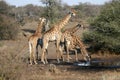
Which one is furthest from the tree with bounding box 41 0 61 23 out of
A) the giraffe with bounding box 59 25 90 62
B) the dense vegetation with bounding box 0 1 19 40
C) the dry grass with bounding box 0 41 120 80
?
the dry grass with bounding box 0 41 120 80

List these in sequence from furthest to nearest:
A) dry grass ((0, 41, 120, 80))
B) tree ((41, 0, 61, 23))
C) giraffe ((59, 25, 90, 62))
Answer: tree ((41, 0, 61, 23)) → giraffe ((59, 25, 90, 62)) → dry grass ((0, 41, 120, 80))

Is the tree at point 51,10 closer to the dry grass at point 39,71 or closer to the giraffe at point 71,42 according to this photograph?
the giraffe at point 71,42

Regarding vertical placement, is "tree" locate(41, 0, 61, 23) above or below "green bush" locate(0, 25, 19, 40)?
above

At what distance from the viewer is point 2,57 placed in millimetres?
14250

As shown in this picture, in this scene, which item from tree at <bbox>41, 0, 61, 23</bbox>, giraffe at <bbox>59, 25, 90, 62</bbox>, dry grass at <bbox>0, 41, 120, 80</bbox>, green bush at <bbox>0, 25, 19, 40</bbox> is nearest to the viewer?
dry grass at <bbox>0, 41, 120, 80</bbox>

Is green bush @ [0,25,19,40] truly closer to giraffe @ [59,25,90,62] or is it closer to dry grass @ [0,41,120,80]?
giraffe @ [59,25,90,62]

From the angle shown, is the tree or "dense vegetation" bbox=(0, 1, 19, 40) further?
the tree

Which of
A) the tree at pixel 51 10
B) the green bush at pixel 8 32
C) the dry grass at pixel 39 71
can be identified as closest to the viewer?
the dry grass at pixel 39 71

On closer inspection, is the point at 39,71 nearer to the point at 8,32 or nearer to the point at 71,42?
the point at 71,42

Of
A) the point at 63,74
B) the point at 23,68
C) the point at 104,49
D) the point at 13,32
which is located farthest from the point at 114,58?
the point at 13,32

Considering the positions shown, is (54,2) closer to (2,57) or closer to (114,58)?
(114,58)

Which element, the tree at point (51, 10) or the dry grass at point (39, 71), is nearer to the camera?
the dry grass at point (39, 71)

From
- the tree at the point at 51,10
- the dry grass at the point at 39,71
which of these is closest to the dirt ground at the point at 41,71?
the dry grass at the point at 39,71

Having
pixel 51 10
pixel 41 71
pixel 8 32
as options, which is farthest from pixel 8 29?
pixel 41 71
